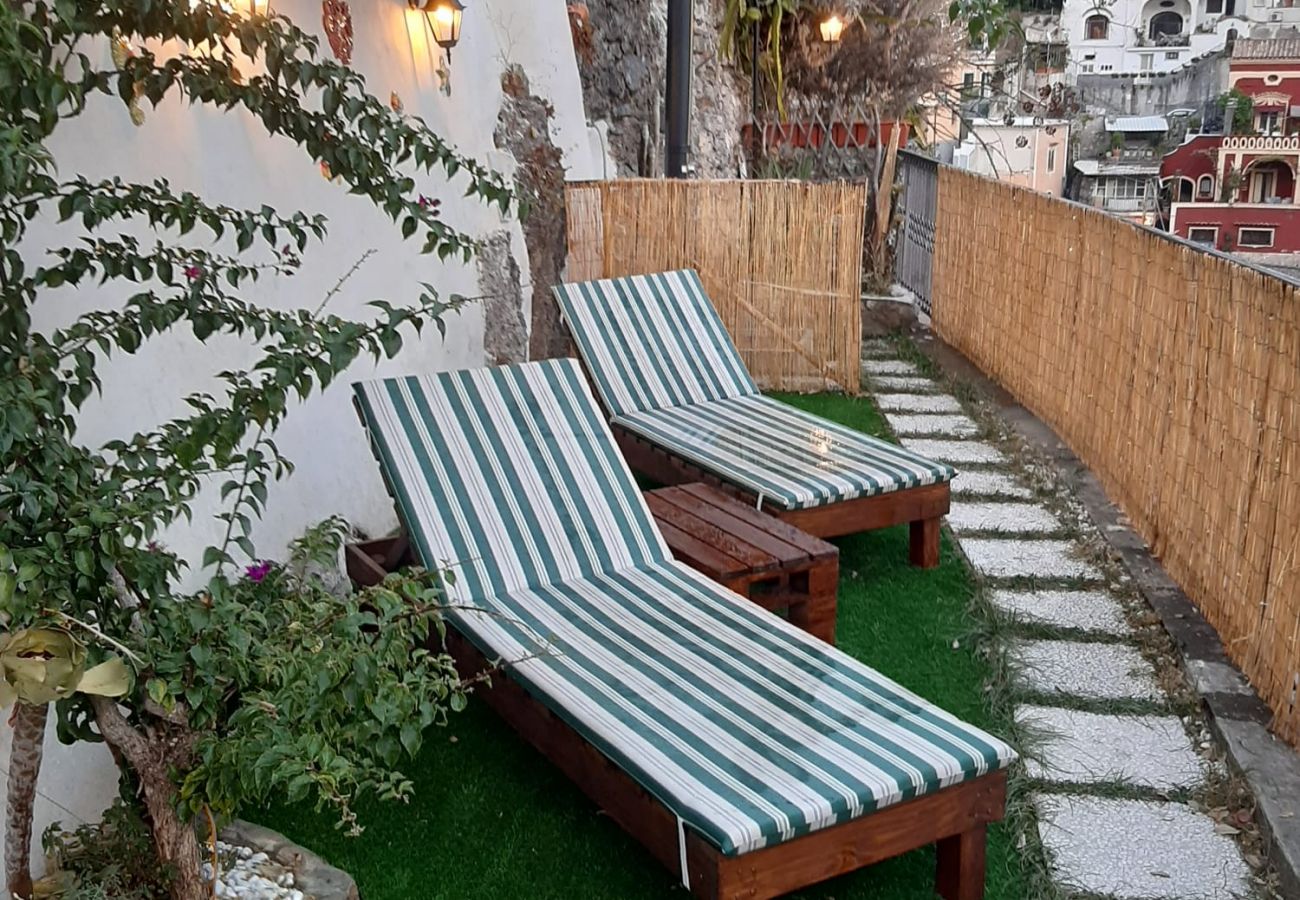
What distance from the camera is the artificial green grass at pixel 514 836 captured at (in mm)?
2771

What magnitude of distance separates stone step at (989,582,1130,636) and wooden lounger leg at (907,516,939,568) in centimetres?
32

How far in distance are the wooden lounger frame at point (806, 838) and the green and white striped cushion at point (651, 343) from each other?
2.76m

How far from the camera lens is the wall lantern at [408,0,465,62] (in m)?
5.09

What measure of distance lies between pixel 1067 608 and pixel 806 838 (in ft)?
7.12

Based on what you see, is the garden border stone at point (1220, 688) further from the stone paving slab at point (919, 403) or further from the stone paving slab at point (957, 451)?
the stone paving slab at point (919, 403)

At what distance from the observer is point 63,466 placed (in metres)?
1.94

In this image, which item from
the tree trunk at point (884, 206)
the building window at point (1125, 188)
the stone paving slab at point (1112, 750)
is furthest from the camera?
the building window at point (1125, 188)

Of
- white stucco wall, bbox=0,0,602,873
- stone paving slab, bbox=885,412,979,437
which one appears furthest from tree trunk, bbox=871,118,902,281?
white stucco wall, bbox=0,0,602,873

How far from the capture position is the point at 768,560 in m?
3.69

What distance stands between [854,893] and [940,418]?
421 cm

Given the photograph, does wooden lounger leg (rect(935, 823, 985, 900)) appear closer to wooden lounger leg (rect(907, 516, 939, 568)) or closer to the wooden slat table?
the wooden slat table

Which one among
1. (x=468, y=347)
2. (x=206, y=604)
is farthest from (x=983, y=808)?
(x=468, y=347)

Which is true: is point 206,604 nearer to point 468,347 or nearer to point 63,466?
point 63,466

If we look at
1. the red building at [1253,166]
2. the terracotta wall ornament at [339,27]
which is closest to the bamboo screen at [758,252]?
the terracotta wall ornament at [339,27]
